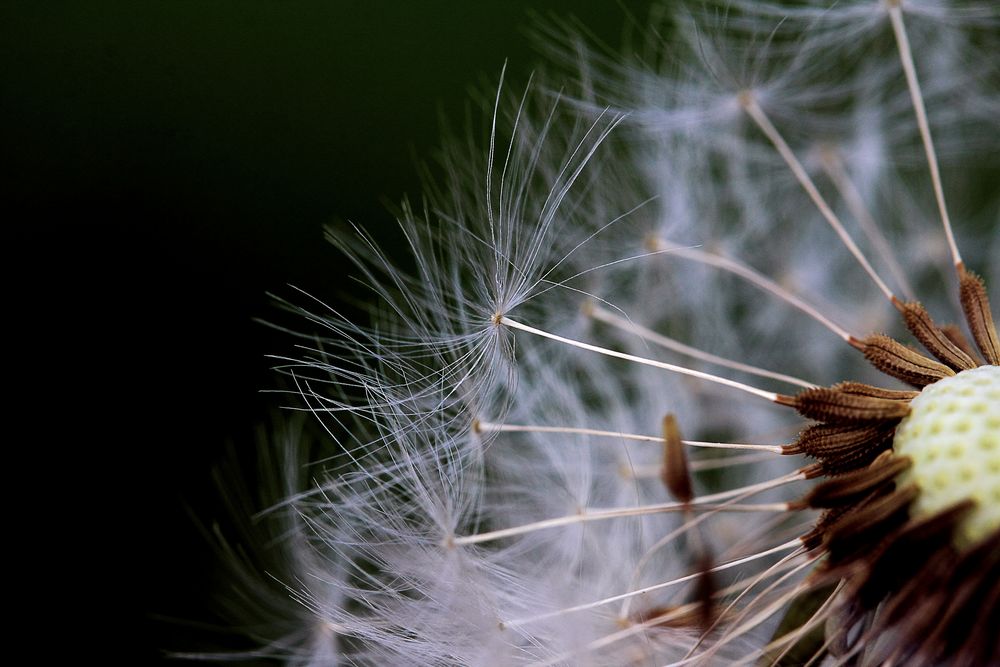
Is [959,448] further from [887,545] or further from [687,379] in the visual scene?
[687,379]

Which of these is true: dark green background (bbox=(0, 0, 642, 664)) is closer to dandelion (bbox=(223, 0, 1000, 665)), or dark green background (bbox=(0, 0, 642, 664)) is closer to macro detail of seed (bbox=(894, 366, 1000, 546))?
dandelion (bbox=(223, 0, 1000, 665))

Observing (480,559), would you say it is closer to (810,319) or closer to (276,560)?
(276,560)

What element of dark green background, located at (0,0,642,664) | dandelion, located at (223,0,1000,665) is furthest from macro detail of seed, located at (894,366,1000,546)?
dark green background, located at (0,0,642,664)

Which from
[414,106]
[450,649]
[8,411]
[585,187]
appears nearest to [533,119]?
[585,187]

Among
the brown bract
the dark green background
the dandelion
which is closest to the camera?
the brown bract

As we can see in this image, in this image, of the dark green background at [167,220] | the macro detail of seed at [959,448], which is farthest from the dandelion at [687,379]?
the dark green background at [167,220]

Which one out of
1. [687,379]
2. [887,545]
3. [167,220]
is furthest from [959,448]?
[167,220]
